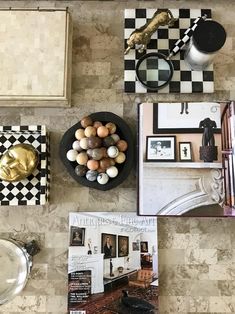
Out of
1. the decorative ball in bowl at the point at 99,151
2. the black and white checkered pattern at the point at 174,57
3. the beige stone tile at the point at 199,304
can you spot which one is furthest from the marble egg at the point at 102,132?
the beige stone tile at the point at 199,304

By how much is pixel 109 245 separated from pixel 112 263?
7cm

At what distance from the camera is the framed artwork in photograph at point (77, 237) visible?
4.92ft

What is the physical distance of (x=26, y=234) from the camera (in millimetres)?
1520

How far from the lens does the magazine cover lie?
1.45 m

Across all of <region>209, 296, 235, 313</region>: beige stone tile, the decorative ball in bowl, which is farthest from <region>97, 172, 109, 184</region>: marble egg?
<region>209, 296, 235, 313</region>: beige stone tile

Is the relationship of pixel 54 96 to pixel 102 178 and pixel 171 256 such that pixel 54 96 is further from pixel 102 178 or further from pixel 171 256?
pixel 171 256

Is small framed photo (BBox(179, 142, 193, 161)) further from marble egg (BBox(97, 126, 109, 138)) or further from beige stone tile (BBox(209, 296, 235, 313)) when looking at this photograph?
beige stone tile (BBox(209, 296, 235, 313))

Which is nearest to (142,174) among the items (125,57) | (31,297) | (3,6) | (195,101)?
(195,101)

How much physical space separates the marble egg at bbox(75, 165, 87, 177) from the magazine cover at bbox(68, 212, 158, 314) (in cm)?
16

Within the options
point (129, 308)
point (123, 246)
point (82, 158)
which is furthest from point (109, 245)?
point (82, 158)

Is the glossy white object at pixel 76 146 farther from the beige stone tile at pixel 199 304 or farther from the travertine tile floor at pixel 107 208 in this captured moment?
the beige stone tile at pixel 199 304

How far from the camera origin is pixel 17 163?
1.44 m

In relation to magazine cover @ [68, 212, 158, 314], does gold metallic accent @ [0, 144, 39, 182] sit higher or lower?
higher

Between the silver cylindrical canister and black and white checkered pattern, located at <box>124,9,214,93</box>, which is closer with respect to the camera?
the silver cylindrical canister
